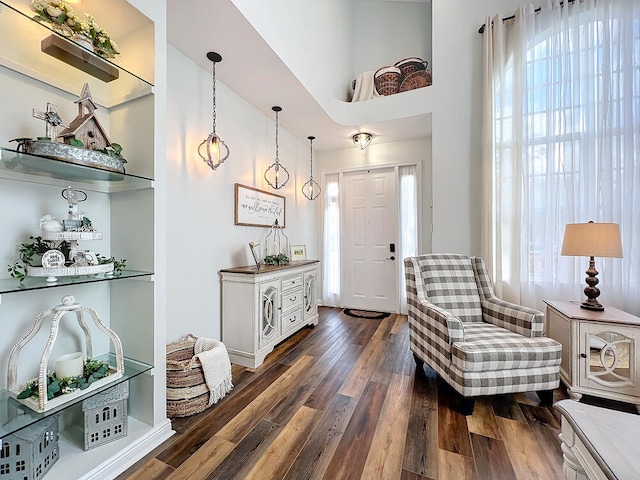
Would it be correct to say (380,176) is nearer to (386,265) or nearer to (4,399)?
(386,265)

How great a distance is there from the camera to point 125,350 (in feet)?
5.25

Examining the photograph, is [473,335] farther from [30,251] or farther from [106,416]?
[30,251]

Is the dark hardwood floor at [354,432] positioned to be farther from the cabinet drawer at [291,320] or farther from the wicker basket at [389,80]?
the wicker basket at [389,80]

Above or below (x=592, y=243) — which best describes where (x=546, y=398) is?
below

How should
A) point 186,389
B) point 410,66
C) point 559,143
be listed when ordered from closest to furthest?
point 186,389, point 559,143, point 410,66

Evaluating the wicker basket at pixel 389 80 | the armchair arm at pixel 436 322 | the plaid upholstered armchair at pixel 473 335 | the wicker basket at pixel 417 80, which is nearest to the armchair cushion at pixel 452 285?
the plaid upholstered armchair at pixel 473 335

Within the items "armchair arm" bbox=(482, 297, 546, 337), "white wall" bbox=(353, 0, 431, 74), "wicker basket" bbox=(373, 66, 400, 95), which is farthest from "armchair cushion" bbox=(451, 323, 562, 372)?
"white wall" bbox=(353, 0, 431, 74)

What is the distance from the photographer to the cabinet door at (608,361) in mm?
1811

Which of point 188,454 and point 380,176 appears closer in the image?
point 188,454

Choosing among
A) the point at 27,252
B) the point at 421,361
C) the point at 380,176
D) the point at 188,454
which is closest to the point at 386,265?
the point at 380,176

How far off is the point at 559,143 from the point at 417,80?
66.3 inches

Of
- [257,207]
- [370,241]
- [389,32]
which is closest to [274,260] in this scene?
[257,207]

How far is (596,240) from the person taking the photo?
1985mm

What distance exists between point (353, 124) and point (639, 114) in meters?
2.65
